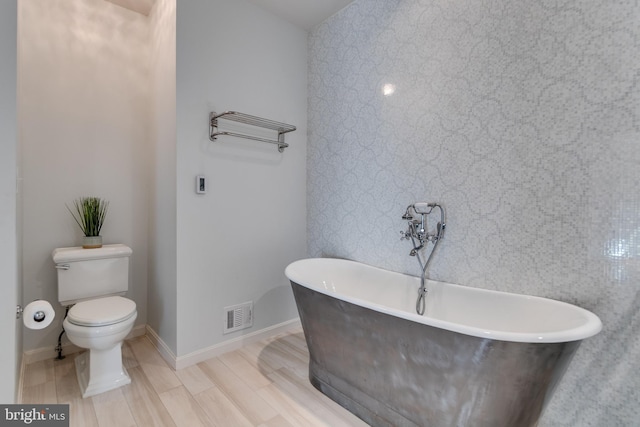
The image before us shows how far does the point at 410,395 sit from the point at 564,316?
0.76m

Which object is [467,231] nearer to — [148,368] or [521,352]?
[521,352]

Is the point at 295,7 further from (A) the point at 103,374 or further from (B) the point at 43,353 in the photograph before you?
(B) the point at 43,353

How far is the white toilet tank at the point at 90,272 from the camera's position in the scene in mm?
1941

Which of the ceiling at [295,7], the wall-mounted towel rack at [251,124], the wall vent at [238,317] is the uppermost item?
the ceiling at [295,7]

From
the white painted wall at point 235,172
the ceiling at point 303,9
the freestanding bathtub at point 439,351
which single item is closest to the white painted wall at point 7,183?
the white painted wall at point 235,172

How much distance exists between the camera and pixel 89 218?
2.13 meters

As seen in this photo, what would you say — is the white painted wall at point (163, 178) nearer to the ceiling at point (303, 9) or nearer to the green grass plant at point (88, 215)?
the green grass plant at point (88, 215)

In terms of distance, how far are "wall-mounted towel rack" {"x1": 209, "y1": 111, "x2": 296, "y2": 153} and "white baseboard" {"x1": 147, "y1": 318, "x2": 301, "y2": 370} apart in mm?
1522

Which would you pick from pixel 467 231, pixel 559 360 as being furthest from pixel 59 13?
pixel 559 360

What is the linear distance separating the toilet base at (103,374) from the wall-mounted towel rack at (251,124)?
152cm

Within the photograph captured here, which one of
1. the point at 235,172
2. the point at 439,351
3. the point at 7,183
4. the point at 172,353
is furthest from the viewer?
the point at 235,172

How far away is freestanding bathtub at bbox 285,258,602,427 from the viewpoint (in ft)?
3.52

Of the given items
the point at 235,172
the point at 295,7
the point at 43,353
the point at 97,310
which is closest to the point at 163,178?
the point at 235,172

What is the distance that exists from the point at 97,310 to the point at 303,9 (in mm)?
2638
